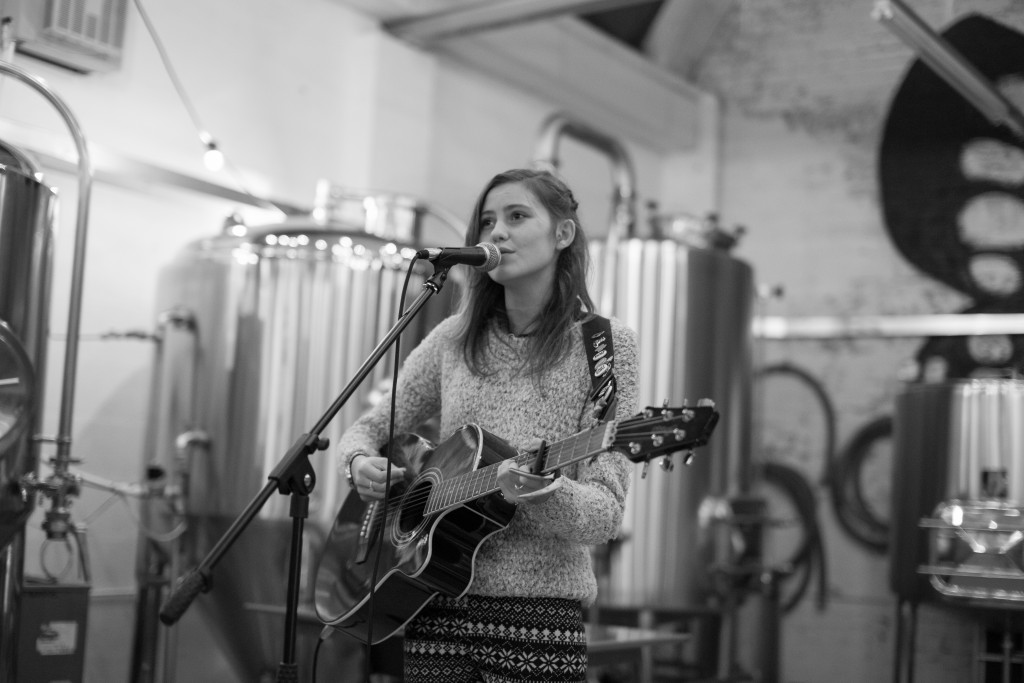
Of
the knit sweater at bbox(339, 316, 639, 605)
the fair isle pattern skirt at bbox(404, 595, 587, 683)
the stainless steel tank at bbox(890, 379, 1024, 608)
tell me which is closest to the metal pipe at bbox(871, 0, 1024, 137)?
the stainless steel tank at bbox(890, 379, 1024, 608)

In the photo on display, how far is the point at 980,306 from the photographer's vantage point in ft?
26.7

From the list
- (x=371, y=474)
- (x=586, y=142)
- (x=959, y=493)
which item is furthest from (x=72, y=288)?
(x=959, y=493)

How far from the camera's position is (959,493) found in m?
6.33

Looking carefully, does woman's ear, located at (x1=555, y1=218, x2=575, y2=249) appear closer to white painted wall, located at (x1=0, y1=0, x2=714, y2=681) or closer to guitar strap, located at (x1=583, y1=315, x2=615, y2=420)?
guitar strap, located at (x1=583, y1=315, x2=615, y2=420)

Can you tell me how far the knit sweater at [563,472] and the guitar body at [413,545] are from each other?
0.05 meters

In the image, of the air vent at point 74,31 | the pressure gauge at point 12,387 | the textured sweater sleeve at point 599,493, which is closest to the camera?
the textured sweater sleeve at point 599,493

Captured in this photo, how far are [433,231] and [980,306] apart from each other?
3774 mm

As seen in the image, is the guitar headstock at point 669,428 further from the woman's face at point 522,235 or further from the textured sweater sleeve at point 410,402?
the textured sweater sleeve at point 410,402

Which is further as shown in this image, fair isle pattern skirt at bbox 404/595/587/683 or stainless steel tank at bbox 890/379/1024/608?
stainless steel tank at bbox 890/379/1024/608

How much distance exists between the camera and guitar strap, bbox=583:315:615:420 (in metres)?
2.52

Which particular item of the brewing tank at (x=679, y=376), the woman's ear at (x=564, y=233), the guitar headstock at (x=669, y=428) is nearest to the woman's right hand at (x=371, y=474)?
the woman's ear at (x=564, y=233)

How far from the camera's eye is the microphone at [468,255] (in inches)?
101

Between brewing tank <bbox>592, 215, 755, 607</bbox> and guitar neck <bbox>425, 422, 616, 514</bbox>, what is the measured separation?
11.1ft

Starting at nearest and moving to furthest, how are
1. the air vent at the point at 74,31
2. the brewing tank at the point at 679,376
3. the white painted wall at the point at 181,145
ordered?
the air vent at the point at 74,31 → the white painted wall at the point at 181,145 → the brewing tank at the point at 679,376
